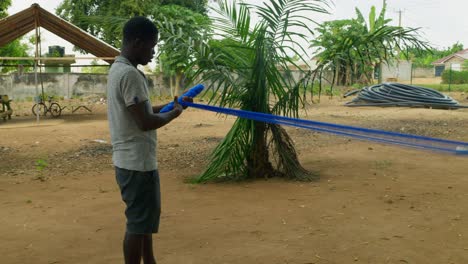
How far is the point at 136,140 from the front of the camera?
242 cm

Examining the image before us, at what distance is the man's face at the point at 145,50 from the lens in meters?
2.45

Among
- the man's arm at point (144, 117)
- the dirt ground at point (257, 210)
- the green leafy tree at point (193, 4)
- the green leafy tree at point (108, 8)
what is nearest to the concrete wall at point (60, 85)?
the green leafy tree at point (108, 8)

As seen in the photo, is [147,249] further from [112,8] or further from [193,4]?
[193,4]

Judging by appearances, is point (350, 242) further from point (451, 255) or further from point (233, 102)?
point (233, 102)

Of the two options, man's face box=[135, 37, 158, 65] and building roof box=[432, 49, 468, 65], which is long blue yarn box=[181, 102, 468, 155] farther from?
building roof box=[432, 49, 468, 65]

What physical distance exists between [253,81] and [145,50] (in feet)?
10.0

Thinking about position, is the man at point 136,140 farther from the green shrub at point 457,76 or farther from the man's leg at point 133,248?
the green shrub at point 457,76

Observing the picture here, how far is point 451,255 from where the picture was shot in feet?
10.2

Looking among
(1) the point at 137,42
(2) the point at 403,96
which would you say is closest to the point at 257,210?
(1) the point at 137,42

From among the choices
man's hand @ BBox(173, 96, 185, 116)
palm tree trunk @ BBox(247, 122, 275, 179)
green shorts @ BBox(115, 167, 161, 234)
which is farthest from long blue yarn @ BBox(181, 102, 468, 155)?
palm tree trunk @ BBox(247, 122, 275, 179)

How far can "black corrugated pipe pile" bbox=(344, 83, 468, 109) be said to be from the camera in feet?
48.5

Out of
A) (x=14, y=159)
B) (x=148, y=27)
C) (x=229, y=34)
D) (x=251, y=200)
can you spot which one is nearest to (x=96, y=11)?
(x=14, y=159)

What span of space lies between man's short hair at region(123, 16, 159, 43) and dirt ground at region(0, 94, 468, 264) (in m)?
1.45

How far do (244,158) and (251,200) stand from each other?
106cm
